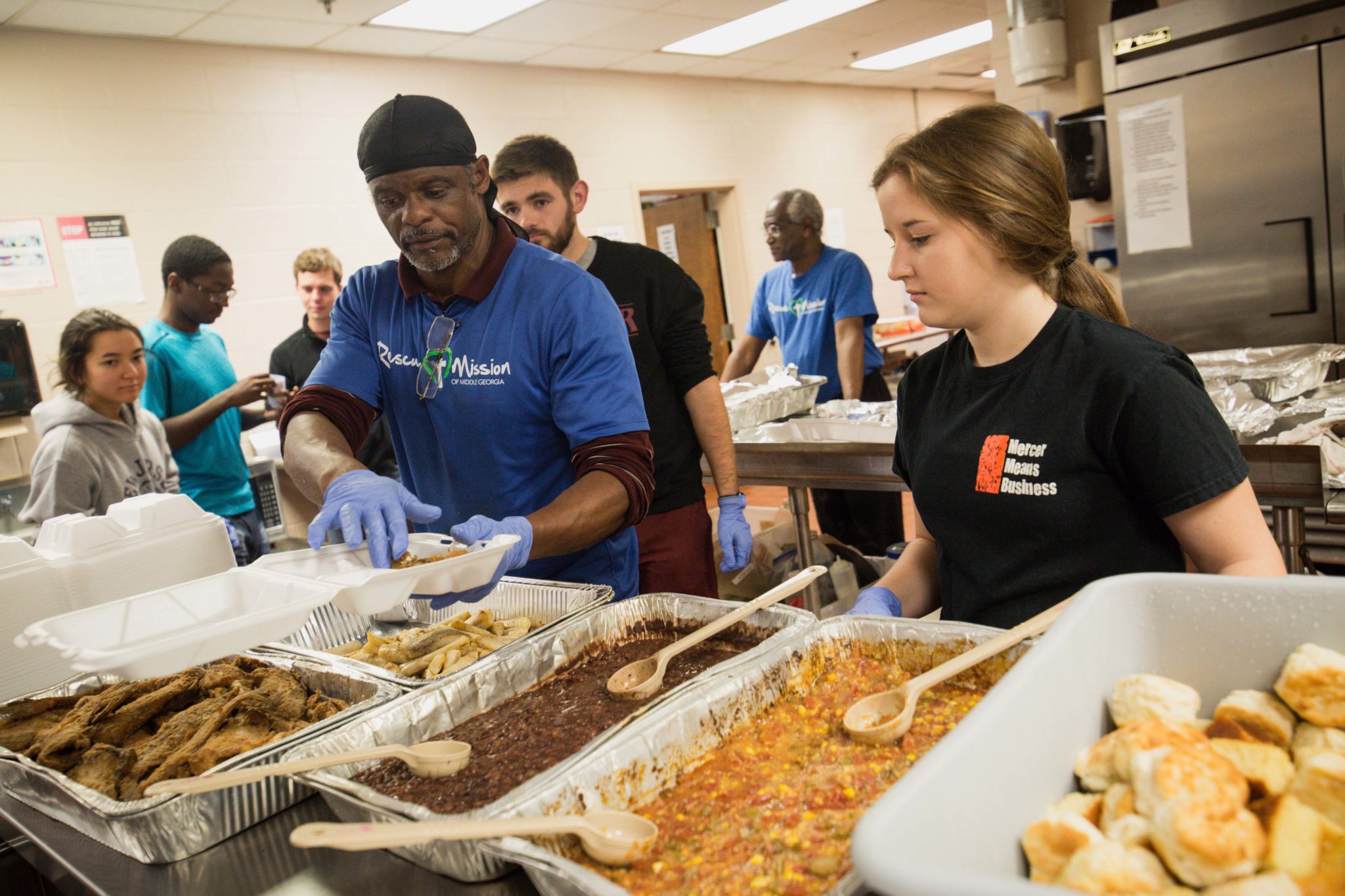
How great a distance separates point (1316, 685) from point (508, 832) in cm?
69

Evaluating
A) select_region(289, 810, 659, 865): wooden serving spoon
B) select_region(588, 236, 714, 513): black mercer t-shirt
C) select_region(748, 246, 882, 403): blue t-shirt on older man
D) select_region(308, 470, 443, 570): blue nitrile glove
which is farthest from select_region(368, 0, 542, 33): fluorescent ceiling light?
select_region(289, 810, 659, 865): wooden serving spoon

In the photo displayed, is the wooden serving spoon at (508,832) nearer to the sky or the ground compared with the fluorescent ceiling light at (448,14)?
nearer to the ground

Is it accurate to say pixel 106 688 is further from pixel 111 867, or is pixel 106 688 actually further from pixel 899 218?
pixel 899 218

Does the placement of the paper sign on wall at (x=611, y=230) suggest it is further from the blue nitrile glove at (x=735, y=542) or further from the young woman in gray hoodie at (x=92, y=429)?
the blue nitrile glove at (x=735, y=542)

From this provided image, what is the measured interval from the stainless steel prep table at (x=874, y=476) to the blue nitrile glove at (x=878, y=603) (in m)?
1.02

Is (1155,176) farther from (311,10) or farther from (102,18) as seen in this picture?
(102,18)

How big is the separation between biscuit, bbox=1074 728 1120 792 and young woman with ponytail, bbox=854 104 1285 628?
56 cm

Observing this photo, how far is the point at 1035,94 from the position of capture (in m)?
4.64

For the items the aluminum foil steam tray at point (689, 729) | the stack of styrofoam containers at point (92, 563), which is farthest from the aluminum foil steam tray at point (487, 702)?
the stack of styrofoam containers at point (92, 563)

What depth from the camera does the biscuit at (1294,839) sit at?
1.95 ft

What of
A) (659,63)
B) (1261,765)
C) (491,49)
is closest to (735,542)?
(1261,765)

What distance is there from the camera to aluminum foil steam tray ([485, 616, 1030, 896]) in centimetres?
82

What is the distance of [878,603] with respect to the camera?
1.50 meters

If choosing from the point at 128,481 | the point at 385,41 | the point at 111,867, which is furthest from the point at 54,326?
the point at 111,867
